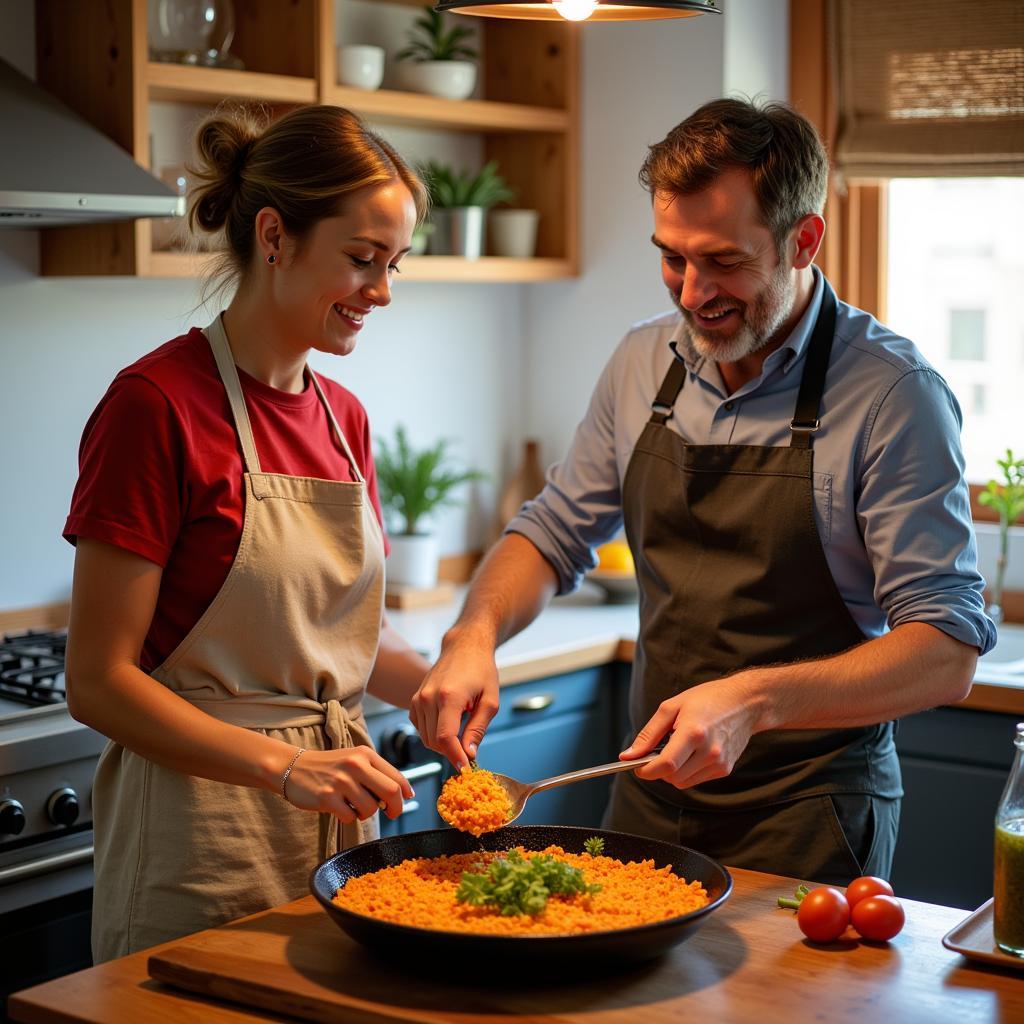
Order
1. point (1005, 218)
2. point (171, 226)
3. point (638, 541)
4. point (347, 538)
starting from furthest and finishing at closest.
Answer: point (1005, 218)
point (171, 226)
point (638, 541)
point (347, 538)

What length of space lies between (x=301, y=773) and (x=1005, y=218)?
7.95 feet

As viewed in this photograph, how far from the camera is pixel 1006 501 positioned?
3.13 meters

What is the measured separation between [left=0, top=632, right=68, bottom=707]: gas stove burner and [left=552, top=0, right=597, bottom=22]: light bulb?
1.26 meters

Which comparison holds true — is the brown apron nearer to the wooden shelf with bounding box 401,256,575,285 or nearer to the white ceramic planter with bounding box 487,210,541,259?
the wooden shelf with bounding box 401,256,575,285

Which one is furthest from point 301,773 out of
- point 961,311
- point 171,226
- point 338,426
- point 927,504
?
point 961,311

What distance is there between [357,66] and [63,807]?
1.62 m

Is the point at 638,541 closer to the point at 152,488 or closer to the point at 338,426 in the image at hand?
the point at 338,426

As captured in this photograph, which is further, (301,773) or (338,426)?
(338,426)

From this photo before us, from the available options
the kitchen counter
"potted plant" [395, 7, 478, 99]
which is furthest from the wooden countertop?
"potted plant" [395, 7, 478, 99]

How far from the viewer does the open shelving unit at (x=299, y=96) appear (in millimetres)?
2613

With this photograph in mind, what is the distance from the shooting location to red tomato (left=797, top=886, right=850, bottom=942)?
4.71 ft

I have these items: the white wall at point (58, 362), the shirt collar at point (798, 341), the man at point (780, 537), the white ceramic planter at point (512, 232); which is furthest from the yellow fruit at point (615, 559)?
the shirt collar at point (798, 341)

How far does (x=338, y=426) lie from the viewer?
Result: 199 cm

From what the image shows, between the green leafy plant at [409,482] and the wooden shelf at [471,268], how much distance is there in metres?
0.40
